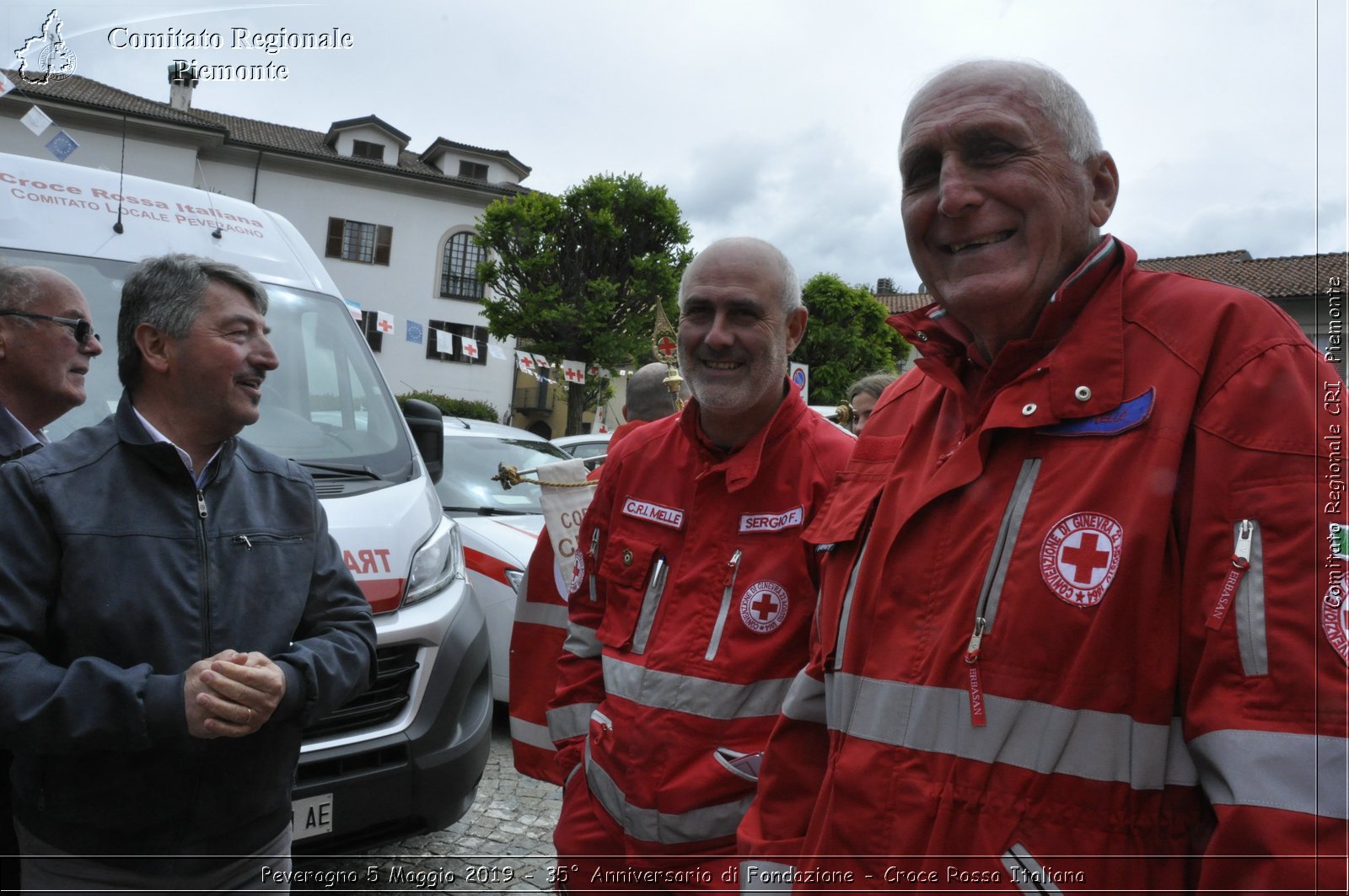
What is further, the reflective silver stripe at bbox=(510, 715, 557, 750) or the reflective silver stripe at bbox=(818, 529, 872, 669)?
the reflective silver stripe at bbox=(510, 715, 557, 750)

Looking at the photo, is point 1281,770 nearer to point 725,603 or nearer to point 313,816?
point 725,603

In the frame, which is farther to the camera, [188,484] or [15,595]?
[188,484]

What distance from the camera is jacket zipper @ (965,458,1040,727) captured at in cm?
128

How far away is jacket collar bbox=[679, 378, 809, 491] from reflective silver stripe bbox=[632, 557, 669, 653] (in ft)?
0.86

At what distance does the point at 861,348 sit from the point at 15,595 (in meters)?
34.8

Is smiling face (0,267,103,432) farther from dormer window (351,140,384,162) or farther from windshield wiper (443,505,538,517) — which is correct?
dormer window (351,140,384,162)

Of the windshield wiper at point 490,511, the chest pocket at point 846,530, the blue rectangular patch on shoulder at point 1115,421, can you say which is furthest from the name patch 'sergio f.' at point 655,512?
the windshield wiper at point 490,511

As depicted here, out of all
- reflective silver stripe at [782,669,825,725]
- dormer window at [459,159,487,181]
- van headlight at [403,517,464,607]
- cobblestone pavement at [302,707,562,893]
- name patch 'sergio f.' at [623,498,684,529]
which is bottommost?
cobblestone pavement at [302,707,562,893]

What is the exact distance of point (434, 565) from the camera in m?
3.55

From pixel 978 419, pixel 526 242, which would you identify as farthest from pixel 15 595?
pixel 526 242

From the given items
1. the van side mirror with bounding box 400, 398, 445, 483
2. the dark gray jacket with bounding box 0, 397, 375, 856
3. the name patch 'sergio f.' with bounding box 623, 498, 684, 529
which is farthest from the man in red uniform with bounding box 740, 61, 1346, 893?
the van side mirror with bounding box 400, 398, 445, 483

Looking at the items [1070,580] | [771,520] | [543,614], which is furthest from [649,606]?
[1070,580]

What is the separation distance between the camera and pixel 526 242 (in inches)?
1123

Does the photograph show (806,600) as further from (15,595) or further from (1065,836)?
(15,595)
